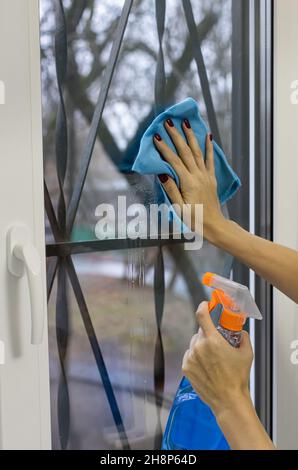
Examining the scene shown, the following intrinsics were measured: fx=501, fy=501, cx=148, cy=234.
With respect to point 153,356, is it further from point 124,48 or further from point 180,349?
point 124,48

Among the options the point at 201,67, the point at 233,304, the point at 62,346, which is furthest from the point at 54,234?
the point at 201,67

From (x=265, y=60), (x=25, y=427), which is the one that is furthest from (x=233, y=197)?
(x=25, y=427)

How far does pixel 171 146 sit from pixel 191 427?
1.38 ft

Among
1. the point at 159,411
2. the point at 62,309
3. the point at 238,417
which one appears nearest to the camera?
the point at 238,417

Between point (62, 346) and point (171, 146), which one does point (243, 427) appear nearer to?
point (62, 346)

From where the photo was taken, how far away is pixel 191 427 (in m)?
0.75

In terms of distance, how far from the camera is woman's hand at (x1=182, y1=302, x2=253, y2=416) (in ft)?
2.04

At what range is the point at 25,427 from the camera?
0.63 m

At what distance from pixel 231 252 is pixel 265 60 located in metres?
0.35

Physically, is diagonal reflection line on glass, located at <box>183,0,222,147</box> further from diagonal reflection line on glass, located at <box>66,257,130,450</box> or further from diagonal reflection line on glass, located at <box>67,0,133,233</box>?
diagonal reflection line on glass, located at <box>66,257,130,450</box>

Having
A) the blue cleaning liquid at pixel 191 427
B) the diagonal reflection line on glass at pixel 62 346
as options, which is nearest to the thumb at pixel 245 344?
the blue cleaning liquid at pixel 191 427

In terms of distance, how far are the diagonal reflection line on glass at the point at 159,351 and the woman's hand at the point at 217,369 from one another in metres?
0.16

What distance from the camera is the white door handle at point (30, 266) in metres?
0.59

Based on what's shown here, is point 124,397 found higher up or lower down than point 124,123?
lower down
